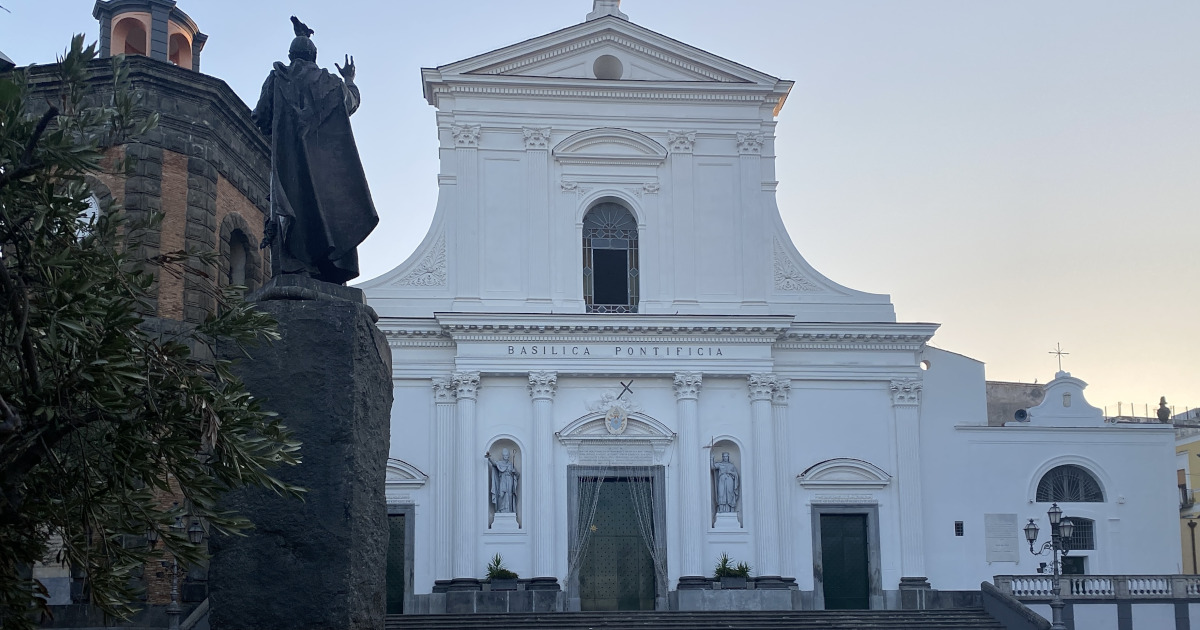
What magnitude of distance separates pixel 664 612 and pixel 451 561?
15.5 ft

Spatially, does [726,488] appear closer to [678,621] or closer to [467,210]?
[678,621]

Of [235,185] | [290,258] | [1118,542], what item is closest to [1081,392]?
[1118,542]

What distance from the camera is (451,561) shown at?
1128 inches

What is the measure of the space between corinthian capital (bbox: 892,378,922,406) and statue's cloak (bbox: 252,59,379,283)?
23.1 m

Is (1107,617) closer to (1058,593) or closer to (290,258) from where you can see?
(1058,593)


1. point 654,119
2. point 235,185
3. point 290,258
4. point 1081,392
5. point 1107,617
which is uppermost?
point 654,119

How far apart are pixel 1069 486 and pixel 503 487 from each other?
40.9 ft

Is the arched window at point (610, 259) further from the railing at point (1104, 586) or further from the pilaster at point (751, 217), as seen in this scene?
the railing at point (1104, 586)

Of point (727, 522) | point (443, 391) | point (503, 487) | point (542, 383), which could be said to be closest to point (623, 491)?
point (727, 522)

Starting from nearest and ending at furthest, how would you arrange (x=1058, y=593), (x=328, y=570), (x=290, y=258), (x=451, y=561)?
(x=328, y=570), (x=290, y=258), (x=1058, y=593), (x=451, y=561)

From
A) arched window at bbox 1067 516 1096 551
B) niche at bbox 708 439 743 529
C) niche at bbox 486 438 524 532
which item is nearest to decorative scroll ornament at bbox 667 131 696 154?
niche at bbox 708 439 743 529

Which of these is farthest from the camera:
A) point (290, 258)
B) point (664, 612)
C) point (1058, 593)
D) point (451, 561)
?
point (451, 561)

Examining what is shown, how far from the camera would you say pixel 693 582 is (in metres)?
28.5

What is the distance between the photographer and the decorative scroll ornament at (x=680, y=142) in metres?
31.0
